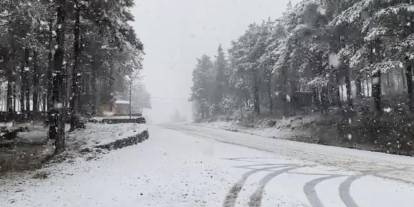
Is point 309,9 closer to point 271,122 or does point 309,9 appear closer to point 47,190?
point 271,122

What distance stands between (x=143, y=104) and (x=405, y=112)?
104m

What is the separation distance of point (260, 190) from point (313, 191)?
5.00ft

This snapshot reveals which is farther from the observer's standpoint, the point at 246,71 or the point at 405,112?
the point at 246,71

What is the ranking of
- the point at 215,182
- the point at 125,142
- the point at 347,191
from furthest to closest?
the point at 125,142, the point at 215,182, the point at 347,191

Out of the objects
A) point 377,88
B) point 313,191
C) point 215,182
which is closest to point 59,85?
point 215,182

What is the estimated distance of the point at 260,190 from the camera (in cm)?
1155

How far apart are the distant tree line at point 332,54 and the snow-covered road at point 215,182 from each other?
822 cm

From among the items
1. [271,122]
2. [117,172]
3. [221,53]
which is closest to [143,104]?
[221,53]

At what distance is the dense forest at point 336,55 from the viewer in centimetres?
2281

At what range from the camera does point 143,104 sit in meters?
124

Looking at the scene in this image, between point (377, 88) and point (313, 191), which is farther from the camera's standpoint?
point (377, 88)

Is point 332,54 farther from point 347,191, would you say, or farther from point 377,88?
point 347,191

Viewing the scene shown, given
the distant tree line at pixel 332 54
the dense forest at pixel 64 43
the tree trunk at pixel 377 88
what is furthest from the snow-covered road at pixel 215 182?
the tree trunk at pixel 377 88

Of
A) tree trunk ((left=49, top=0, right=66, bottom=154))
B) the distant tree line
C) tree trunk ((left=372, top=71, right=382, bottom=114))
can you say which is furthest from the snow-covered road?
tree trunk ((left=372, top=71, right=382, bottom=114))
